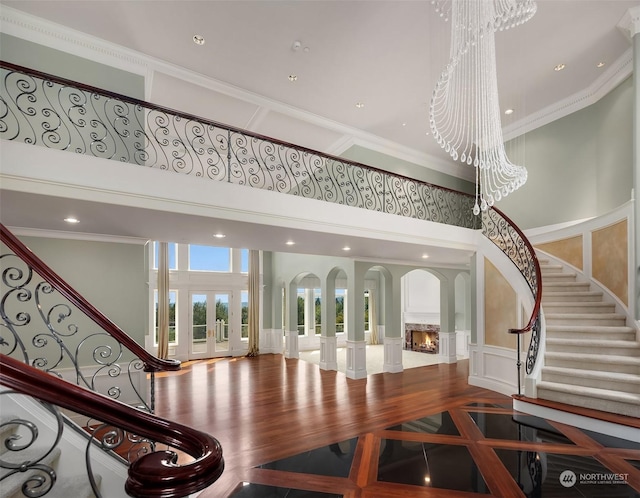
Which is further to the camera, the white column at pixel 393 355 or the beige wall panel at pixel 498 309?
the white column at pixel 393 355

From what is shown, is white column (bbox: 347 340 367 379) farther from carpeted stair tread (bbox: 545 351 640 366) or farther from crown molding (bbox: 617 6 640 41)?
crown molding (bbox: 617 6 640 41)

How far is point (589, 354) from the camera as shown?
17.0ft

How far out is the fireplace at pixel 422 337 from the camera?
1285 cm

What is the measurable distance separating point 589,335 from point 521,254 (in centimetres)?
186

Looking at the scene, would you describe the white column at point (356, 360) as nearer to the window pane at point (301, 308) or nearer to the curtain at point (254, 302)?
the curtain at point (254, 302)

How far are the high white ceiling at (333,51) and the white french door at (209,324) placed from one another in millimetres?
5924

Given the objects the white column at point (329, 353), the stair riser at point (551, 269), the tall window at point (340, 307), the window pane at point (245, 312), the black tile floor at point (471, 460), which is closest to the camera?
the black tile floor at point (471, 460)

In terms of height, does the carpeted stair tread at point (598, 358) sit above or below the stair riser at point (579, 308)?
below

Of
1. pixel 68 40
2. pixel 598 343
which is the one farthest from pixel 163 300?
pixel 598 343

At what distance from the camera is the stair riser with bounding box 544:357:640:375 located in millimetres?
4695

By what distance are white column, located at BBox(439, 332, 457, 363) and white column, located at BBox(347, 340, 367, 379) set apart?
3.10 metres

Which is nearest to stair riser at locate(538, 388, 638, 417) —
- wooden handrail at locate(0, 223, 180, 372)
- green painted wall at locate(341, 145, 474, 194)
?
wooden handrail at locate(0, 223, 180, 372)

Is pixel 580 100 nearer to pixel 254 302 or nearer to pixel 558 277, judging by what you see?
pixel 558 277

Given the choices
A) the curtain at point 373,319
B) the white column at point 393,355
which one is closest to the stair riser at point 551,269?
the white column at point 393,355
